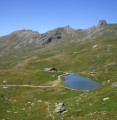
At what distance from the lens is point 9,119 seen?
42.2m

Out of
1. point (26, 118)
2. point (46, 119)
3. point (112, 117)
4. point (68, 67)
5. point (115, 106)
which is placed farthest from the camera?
point (68, 67)

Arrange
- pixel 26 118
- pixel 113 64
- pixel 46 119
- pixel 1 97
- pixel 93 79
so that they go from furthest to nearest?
pixel 113 64 < pixel 93 79 < pixel 1 97 < pixel 26 118 < pixel 46 119

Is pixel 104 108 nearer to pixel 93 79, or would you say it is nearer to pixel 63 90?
pixel 63 90

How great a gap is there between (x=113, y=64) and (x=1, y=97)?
91637mm

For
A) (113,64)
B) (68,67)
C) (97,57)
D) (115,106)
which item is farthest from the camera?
(97,57)

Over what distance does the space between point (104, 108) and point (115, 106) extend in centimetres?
241

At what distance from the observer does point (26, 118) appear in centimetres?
4116

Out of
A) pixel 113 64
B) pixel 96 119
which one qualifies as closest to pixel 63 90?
pixel 96 119

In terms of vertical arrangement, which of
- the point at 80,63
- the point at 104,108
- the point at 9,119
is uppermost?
the point at 80,63

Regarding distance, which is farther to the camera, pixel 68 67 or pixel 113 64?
pixel 68 67

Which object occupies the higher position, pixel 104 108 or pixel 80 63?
pixel 80 63

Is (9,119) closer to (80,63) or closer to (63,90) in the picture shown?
(63,90)

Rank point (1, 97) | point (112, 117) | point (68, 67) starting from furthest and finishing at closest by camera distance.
Answer: point (68, 67) < point (1, 97) < point (112, 117)

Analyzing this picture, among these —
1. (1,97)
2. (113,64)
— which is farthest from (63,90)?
(113,64)
